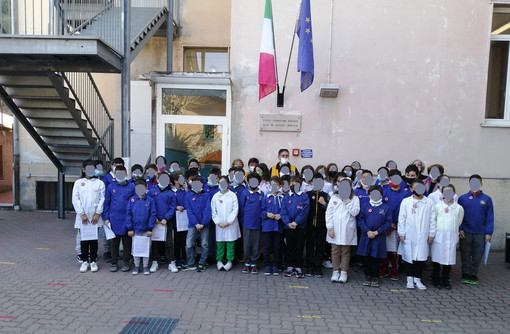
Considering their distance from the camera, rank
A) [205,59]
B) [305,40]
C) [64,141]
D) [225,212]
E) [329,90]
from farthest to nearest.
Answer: [205,59]
[64,141]
[329,90]
[305,40]
[225,212]

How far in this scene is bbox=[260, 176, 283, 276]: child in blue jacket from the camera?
6082mm

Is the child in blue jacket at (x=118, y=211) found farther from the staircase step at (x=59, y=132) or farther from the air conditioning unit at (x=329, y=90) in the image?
the air conditioning unit at (x=329, y=90)

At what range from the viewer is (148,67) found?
11281 mm

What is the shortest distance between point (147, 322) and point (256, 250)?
2364 mm

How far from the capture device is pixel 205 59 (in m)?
11.6

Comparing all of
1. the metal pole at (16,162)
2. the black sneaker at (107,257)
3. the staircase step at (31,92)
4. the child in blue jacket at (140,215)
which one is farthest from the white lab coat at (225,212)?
the metal pole at (16,162)

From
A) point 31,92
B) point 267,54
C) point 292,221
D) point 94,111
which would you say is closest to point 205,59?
point 94,111

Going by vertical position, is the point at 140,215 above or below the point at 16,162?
below

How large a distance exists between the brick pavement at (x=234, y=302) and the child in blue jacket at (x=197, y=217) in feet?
0.97

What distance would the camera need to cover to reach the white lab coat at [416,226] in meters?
5.60

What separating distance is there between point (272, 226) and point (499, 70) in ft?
23.7

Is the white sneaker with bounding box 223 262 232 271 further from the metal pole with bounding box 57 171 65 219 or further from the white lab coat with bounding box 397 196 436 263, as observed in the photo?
the metal pole with bounding box 57 171 65 219

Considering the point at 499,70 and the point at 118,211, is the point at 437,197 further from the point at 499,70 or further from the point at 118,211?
the point at 118,211

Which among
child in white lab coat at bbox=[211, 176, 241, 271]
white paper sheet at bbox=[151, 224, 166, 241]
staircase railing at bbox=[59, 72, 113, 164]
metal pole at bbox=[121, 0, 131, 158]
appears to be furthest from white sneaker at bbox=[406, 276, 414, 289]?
staircase railing at bbox=[59, 72, 113, 164]
